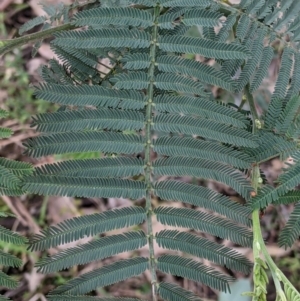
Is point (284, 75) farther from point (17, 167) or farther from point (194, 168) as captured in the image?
point (17, 167)

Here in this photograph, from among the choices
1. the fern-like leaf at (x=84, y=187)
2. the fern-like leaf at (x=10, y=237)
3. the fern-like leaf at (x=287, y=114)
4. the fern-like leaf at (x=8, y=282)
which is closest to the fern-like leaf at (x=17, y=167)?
the fern-like leaf at (x=84, y=187)

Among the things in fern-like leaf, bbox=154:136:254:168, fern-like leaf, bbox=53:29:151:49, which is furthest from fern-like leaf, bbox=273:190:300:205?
fern-like leaf, bbox=53:29:151:49

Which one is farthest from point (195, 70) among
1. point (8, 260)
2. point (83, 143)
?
point (8, 260)

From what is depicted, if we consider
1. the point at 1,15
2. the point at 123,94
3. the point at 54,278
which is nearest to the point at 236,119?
the point at 123,94

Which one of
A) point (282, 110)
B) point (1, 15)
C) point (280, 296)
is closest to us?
point (280, 296)

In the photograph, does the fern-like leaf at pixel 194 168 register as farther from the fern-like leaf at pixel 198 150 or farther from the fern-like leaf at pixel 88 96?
the fern-like leaf at pixel 88 96

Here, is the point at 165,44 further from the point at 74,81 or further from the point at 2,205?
the point at 2,205

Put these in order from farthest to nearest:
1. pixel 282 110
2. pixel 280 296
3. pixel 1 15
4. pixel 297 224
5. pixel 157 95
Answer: pixel 1 15, pixel 282 110, pixel 157 95, pixel 297 224, pixel 280 296
